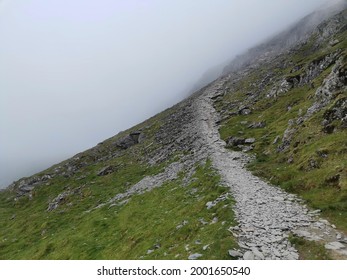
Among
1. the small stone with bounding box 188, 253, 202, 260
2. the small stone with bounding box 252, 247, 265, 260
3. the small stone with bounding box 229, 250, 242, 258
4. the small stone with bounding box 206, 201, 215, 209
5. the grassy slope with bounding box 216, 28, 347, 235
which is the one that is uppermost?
the small stone with bounding box 188, 253, 202, 260

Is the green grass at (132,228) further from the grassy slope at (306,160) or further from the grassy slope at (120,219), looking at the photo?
the grassy slope at (306,160)

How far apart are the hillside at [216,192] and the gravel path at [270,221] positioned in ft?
0.26

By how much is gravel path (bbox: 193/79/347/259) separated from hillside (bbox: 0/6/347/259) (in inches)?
3.1

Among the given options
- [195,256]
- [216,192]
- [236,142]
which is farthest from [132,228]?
[236,142]

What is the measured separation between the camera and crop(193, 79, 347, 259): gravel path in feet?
61.1

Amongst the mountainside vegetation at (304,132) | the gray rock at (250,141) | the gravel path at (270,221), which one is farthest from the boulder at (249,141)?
the gravel path at (270,221)

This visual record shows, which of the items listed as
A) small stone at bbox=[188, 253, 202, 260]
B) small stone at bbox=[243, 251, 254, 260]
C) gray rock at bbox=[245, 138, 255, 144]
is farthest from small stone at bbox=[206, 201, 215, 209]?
gray rock at bbox=[245, 138, 255, 144]

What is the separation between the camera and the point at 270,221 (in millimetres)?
22953

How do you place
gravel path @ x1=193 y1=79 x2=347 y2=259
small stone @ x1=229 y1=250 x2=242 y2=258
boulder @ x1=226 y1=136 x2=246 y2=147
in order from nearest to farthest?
small stone @ x1=229 y1=250 x2=242 y2=258, gravel path @ x1=193 y1=79 x2=347 y2=259, boulder @ x1=226 y1=136 x2=246 y2=147

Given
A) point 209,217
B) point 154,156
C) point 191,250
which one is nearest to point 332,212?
point 209,217

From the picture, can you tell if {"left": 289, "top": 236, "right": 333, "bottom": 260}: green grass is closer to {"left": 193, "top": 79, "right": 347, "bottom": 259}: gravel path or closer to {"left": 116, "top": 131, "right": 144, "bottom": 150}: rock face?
{"left": 193, "top": 79, "right": 347, "bottom": 259}: gravel path

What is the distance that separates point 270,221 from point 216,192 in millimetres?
10970

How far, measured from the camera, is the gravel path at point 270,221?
61.1 ft

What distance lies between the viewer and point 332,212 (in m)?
23.7
